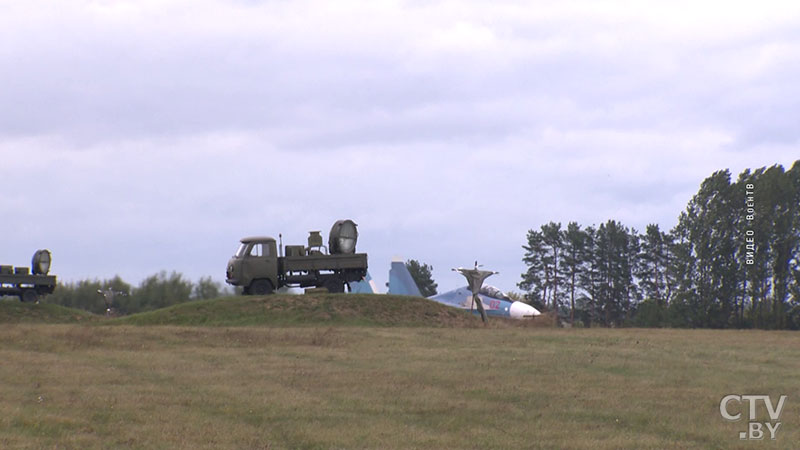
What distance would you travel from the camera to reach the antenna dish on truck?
43.8 metres

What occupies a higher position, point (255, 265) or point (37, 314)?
point (255, 265)

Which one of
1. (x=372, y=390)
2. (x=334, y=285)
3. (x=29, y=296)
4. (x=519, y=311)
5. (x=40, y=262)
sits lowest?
(x=372, y=390)

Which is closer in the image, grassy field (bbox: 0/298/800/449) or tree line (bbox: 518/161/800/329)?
grassy field (bbox: 0/298/800/449)

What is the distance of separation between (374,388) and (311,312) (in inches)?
711

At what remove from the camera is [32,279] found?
52.6 meters

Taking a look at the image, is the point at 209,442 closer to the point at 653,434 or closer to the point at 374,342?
the point at 653,434

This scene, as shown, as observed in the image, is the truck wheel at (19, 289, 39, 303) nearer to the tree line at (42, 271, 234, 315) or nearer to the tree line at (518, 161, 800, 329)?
the tree line at (42, 271, 234, 315)

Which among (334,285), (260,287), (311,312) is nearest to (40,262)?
(260,287)

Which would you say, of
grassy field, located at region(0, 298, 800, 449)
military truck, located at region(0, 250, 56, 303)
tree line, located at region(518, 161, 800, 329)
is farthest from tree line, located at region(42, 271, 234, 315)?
tree line, located at region(518, 161, 800, 329)

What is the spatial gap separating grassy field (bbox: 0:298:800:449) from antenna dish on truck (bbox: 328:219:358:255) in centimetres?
1180

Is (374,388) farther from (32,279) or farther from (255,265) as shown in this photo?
(32,279)

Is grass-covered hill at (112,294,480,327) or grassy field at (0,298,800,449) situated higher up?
grass-covered hill at (112,294,480,327)

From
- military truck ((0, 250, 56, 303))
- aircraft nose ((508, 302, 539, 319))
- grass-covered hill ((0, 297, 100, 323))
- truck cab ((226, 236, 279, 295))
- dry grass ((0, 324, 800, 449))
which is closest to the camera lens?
dry grass ((0, 324, 800, 449))

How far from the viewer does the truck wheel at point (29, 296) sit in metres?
52.2
